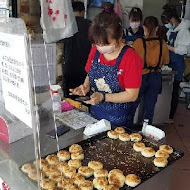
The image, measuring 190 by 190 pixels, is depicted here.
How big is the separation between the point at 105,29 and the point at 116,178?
95 centimetres

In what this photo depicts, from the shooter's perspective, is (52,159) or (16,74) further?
(52,159)

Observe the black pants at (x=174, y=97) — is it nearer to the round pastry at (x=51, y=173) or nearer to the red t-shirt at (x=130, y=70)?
the red t-shirt at (x=130, y=70)

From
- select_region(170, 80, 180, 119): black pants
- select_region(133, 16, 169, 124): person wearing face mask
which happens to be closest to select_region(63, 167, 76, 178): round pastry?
select_region(133, 16, 169, 124): person wearing face mask

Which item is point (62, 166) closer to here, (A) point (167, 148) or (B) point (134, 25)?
(A) point (167, 148)

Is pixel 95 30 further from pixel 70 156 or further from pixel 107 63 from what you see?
pixel 70 156

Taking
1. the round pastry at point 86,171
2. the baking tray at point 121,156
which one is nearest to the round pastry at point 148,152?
the baking tray at point 121,156

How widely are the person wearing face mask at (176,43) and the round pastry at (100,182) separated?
3.17 meters

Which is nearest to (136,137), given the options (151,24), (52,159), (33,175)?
(52,159)

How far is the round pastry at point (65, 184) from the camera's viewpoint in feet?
4.64

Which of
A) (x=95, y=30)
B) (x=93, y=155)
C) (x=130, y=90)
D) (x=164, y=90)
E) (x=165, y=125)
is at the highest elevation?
(x=95, y=30)

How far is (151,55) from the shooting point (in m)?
3.55

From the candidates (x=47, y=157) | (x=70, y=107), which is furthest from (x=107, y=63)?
(x=47, y=157)

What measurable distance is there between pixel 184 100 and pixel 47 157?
4670mm

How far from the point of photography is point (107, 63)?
215 cm
